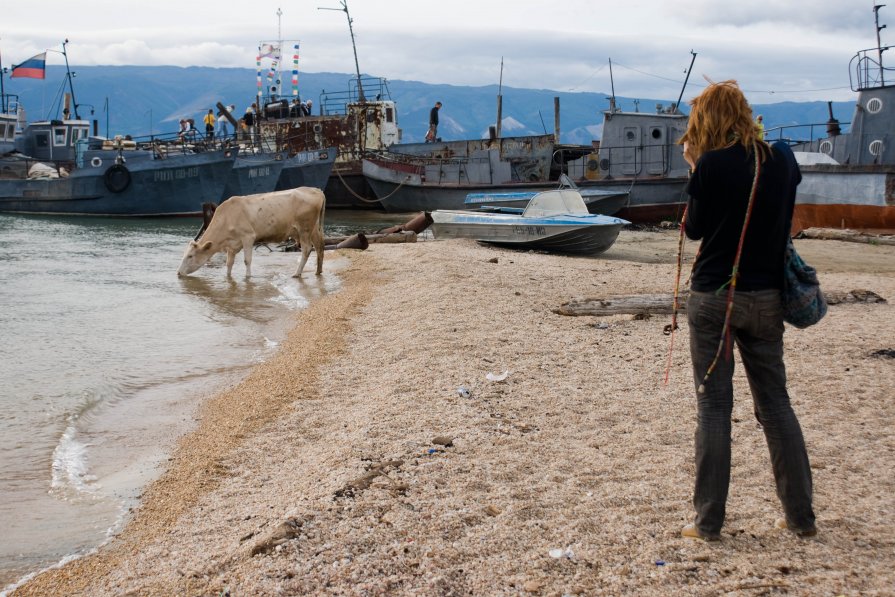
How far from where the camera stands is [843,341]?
7.64 meters

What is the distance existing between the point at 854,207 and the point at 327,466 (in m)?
20.4

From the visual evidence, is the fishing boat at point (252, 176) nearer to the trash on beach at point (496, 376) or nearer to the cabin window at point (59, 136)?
the cabin window at point (59, 136)

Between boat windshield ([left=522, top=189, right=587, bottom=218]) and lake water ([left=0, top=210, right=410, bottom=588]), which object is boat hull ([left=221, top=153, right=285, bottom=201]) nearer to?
lake water ([left=0, top=210, right=410, bottom=588])

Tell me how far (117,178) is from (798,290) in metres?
31.8

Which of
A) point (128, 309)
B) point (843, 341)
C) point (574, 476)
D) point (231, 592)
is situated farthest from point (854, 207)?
point (231, 592)

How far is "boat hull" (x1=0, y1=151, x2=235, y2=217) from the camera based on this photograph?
32.2m

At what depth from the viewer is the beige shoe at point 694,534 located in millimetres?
3758

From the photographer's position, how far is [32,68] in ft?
130

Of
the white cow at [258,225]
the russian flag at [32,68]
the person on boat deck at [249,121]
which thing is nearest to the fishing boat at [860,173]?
the white cow at [258,225]

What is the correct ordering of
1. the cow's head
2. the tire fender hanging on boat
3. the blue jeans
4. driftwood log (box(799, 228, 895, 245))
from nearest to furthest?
the blue jeans → the cow's head → driftwood log (box(799, 228, 895, 245)) → the tire fender hanging on boat

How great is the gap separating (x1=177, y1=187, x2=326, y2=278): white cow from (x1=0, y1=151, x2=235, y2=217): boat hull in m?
17.8

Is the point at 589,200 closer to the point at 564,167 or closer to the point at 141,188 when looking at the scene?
the point at 564,167

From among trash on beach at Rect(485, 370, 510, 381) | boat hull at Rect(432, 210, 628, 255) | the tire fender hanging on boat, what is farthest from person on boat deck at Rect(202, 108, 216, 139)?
trash on beach at Rect(485, 370, 510, 381)

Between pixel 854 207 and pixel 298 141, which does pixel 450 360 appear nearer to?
pixel 854 207
